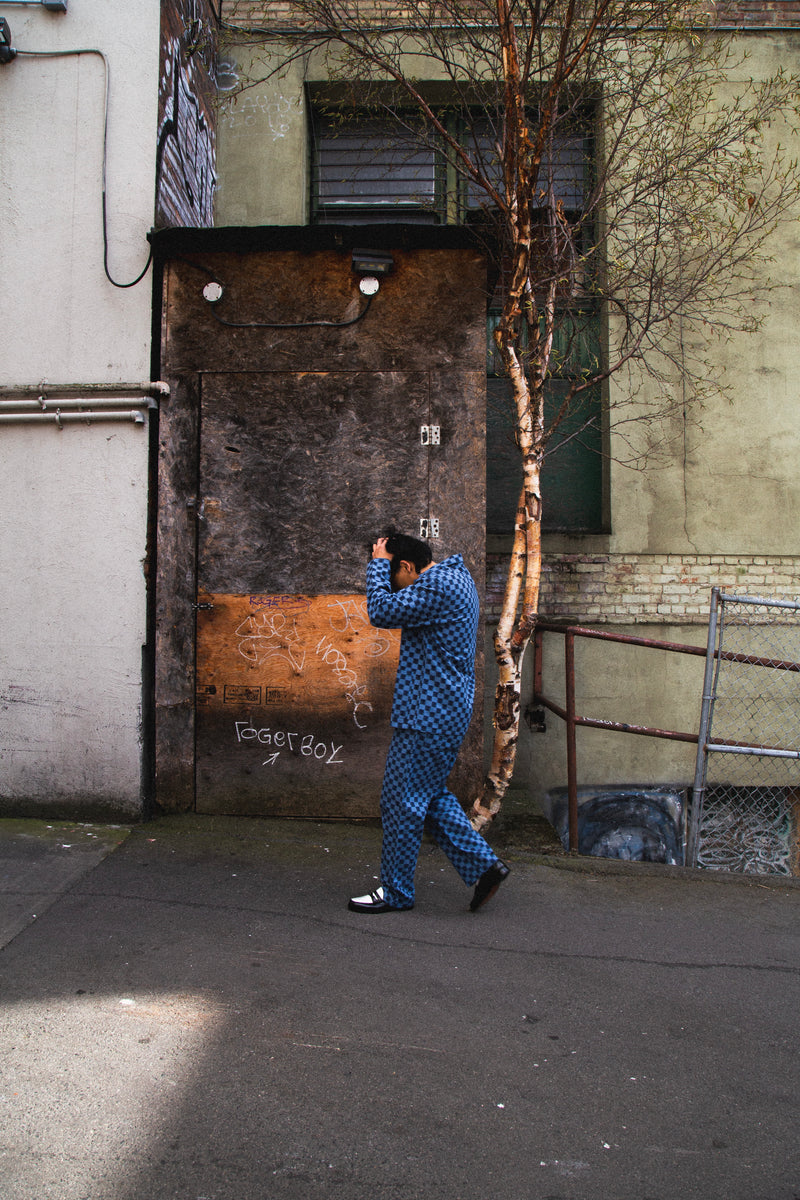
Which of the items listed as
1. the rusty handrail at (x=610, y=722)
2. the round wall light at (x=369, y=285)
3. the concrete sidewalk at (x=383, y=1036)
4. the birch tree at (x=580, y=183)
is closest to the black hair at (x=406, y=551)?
the birch tree at (x=580, y=183)

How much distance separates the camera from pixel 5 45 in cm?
510

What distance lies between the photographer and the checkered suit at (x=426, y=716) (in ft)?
12.0

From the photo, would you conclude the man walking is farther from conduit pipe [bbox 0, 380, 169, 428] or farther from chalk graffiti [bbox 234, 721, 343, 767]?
conduit pipe [bbox 0, 380, 169, 428]

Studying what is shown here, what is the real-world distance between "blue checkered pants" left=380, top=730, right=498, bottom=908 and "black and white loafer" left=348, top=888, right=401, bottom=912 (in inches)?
1.1

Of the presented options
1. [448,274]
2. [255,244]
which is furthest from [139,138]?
[448,274]

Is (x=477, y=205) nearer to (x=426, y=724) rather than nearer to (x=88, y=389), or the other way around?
(x=88, y=389)

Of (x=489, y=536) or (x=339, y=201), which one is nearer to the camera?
(x=489, y=536)

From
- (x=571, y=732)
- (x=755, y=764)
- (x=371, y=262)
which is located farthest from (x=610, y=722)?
(x=371, y=262)

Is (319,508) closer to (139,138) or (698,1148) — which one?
(139,138)

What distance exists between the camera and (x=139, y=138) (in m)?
5.12

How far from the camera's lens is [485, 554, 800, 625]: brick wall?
640 centimetres

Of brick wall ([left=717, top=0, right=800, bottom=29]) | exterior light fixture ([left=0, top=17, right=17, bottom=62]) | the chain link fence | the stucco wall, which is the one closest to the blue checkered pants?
the stucco wall

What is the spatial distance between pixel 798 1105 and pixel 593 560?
14.5ft

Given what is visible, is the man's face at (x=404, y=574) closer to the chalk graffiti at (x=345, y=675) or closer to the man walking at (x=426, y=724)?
the man walking at (x=426, y=724)
